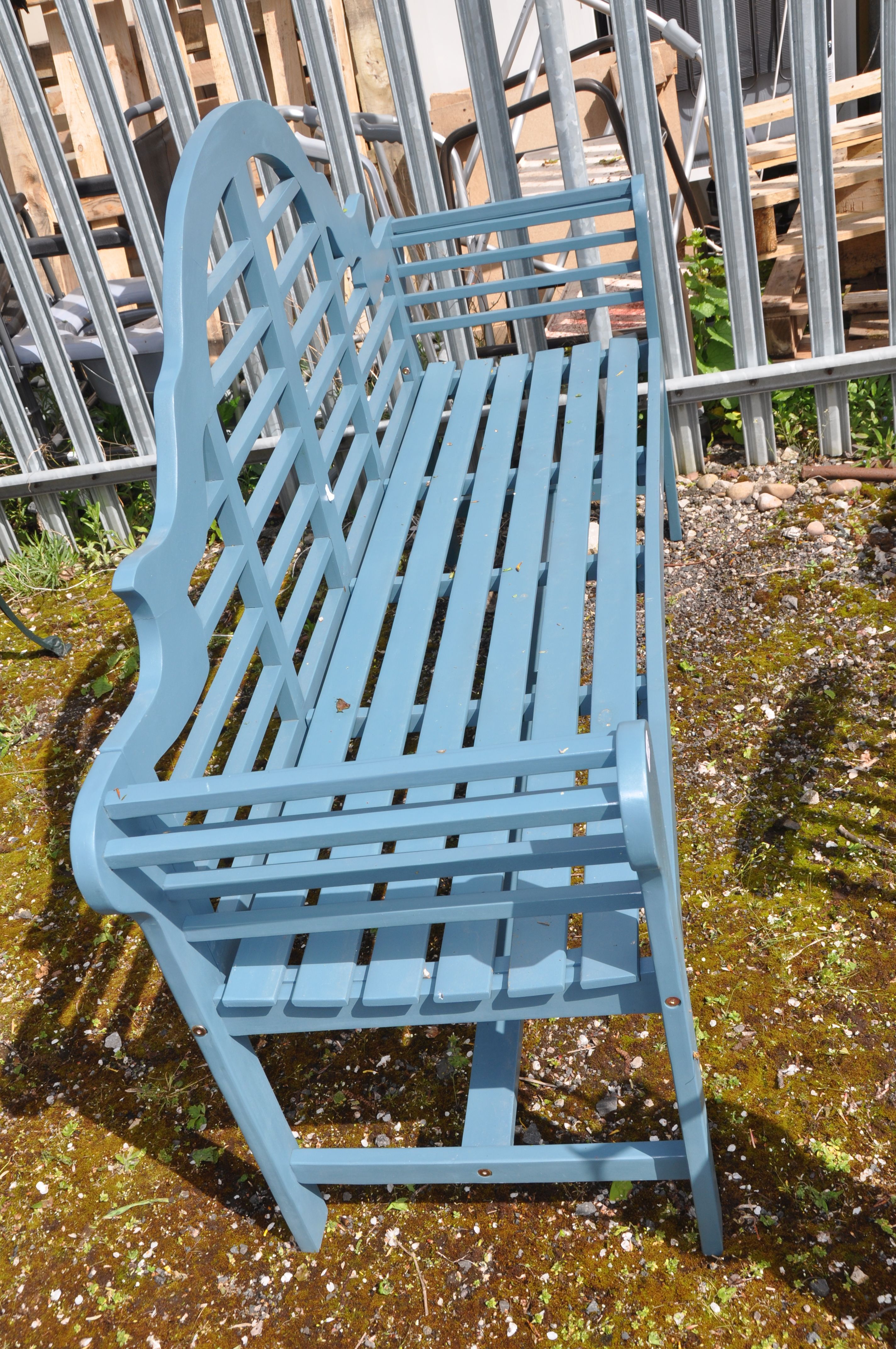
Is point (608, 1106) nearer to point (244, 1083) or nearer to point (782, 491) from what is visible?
point (244, 1083)

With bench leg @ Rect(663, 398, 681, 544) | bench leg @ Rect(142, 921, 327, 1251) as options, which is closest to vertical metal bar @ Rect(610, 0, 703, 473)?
bench leg @ Rect(663, 398, 681, 544)

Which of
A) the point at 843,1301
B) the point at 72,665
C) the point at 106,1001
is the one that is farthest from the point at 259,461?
the point at 843,1301

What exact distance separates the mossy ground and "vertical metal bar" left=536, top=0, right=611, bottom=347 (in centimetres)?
130

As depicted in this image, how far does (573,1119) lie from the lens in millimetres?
2217

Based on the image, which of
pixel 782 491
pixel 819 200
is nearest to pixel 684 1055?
pixel 782 491

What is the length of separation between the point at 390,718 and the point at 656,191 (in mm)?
2244

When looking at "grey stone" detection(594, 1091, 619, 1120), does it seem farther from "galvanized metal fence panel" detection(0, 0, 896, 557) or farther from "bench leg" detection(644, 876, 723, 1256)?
"galvanized metal fence panel" detection(0, 0, 896, 557)

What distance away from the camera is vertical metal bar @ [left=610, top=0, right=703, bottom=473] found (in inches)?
130

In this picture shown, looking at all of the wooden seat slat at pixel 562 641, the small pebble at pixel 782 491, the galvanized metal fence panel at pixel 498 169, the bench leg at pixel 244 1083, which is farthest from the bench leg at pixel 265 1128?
the small pebble at pixel 782 491

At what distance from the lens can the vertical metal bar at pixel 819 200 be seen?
126 inches

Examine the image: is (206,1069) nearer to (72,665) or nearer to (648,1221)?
(648,1221)

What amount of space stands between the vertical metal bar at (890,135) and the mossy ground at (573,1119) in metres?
1.19

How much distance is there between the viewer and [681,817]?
2.79m

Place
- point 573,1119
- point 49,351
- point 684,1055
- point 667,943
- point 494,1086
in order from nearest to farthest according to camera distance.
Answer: point 667,943 → point 684,1055 → point 494,1086 → point 573,1119 → point 49,351
